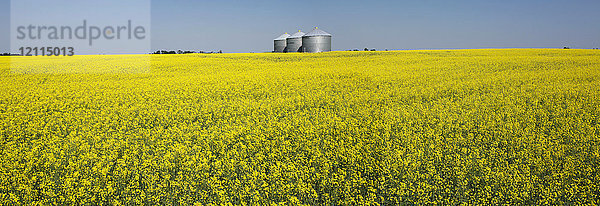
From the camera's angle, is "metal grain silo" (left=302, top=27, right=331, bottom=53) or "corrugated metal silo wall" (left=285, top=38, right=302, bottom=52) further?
"corrugated metal silo wall" (left=285, top=38, right=302, bottom=52)

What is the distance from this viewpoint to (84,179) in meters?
4.50

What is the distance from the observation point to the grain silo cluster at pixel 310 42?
46250 mm

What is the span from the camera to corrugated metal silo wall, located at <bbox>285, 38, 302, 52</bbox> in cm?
4861

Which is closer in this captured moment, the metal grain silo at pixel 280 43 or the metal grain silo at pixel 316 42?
the metal grain silo at pixel 316 42

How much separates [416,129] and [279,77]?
10758 mm

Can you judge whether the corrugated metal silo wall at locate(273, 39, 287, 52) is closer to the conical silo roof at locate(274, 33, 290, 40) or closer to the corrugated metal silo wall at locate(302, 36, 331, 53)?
the conical silo roof at locate(274, 33, 290, 40)

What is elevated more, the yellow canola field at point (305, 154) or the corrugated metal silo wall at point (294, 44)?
the corrugated metal silo wall at point (294, 44)

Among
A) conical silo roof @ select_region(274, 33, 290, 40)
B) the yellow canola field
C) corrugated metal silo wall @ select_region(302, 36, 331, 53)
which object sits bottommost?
the yellow canola field

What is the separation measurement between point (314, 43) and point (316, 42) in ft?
1.02

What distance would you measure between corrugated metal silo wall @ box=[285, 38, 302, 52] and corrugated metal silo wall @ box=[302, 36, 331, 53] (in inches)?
68.5

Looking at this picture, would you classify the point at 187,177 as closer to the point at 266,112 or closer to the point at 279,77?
the point at 266,112

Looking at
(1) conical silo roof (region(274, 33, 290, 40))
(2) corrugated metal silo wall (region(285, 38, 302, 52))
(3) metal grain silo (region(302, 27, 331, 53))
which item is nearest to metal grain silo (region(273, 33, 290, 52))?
(1) conical silo roof (region(274, 33, 290, 40))

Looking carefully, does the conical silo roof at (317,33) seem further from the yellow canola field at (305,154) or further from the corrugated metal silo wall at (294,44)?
the yellow canola field at (305,154)

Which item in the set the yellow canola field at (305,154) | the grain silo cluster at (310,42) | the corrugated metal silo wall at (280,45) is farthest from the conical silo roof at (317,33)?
the yellow canola field at (305,154)
